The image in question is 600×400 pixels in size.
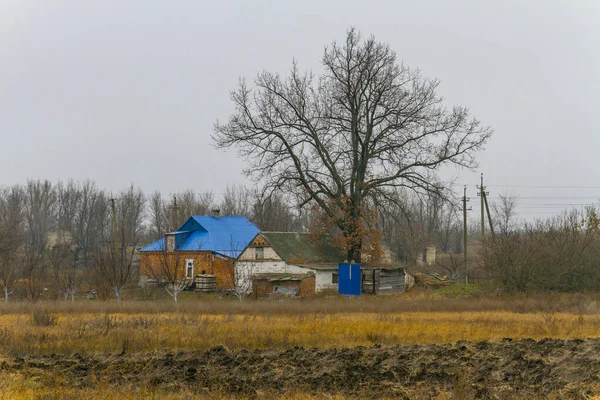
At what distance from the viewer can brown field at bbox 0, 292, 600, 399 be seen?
11.1 m

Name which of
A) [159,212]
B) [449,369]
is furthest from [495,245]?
[159,212]

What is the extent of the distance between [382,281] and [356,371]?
3120cm

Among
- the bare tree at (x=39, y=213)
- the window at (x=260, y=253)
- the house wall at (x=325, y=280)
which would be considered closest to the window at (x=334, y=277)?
the house wall at (x=325, y=280)

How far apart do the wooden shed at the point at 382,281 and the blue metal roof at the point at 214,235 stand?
9584 millimetres

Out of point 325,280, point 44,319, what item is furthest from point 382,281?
point 44,319

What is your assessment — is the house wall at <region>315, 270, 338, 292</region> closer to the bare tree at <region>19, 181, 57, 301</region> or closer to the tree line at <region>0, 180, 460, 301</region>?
the tree line at <region>0, 180, 460, 301</region>

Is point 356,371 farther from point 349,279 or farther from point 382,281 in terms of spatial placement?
point 382,281

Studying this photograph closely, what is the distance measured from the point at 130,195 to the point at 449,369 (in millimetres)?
89847

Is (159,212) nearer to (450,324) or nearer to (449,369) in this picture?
(450,324)

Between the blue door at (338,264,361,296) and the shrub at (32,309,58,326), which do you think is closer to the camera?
the shrub at (32,309,58,326)

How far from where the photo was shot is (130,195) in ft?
→ 320

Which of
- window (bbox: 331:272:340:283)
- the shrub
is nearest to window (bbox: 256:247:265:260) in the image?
window (bbox: 331:272:340:283)

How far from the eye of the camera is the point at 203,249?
4850cm

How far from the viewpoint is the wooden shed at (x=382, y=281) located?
1691 inches
